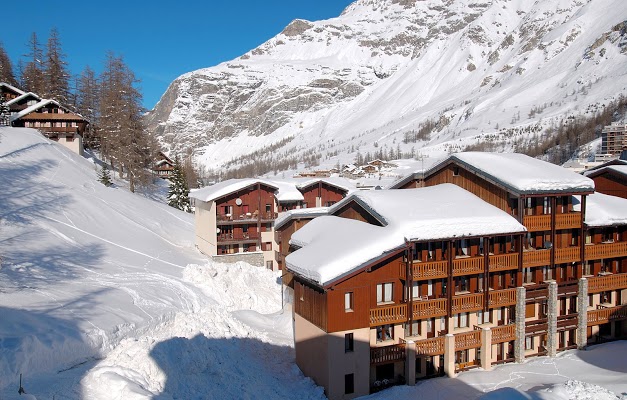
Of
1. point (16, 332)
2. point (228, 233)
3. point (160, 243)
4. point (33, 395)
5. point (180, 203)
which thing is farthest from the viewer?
point (180, 203)

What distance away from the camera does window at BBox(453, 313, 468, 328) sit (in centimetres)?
2295

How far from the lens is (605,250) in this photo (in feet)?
85.3

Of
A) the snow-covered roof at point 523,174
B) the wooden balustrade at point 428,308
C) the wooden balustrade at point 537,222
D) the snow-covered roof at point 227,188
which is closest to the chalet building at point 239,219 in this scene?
the snow-covered roof at point 227,188

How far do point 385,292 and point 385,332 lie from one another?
68.9 inches

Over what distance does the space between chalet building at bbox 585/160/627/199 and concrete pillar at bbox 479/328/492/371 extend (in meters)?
16.1

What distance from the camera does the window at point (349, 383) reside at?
19875mm

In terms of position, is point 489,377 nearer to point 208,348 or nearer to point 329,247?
point 329,247

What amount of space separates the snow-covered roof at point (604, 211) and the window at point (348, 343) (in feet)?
47.4

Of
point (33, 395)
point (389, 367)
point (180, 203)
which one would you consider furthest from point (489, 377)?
point (180, 203)

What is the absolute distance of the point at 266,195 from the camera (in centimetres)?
4006

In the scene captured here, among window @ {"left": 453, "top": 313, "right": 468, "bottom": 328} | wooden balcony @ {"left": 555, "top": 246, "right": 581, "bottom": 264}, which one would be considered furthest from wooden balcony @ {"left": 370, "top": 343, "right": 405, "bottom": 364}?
wooden balcony @ {"left": 555, "top": 246, "right": 581, "bottom": 264}

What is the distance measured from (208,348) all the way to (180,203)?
130 feet

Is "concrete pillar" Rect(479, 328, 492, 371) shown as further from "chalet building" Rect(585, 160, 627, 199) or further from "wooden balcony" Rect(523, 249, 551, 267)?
"chalet building" Rect(585, 160, 627, 199)

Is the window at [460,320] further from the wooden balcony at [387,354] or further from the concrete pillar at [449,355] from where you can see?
the wooden balcony at [387,354]
